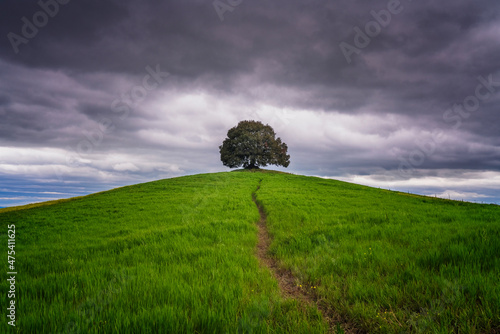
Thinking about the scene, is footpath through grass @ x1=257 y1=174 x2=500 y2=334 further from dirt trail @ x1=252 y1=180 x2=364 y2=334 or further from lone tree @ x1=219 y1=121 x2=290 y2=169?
lone tree @ x1=219 y1=121 x2=290 y2=169

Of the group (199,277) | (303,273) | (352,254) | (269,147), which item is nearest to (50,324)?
(199,277)

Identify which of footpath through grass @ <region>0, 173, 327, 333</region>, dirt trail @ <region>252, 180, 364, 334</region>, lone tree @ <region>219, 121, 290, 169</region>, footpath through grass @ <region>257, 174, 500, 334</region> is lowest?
dirt trail @ <region>252, 180, 364, 334</region>

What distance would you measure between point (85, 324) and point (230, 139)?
62.2 metres

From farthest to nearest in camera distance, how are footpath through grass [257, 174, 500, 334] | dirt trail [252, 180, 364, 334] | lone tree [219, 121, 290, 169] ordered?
lone tree [219, 121, 290, 169], dirt trail [252, 180, 364, 334], footpath through grass [257, 174, 500, 334]

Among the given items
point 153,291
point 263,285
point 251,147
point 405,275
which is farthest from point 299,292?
point 251,147

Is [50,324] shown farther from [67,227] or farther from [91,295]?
[67,227]

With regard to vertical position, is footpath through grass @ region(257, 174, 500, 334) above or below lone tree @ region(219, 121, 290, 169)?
below

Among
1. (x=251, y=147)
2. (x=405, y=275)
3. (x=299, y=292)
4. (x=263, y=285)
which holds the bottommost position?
(x=299, y=292)

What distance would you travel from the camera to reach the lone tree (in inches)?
2419

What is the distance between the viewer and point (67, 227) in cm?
1295

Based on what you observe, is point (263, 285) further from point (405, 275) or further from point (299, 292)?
point (405, 275)

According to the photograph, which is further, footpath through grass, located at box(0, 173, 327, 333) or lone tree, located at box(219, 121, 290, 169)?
lone tree, located at box(219, 121, 290, 169)

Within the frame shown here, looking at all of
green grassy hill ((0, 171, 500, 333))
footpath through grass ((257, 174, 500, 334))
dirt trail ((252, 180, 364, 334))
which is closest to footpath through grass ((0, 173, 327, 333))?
green grassy hill ((0, 171, 500, 333))

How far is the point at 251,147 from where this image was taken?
61.5m
